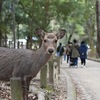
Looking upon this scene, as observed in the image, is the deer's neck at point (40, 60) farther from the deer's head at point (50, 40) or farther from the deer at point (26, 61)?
the deer's head at point (50, 40)

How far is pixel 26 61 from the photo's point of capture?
8.09m

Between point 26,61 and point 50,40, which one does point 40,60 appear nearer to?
point 26,61

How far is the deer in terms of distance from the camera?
791 cm

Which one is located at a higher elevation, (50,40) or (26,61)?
(50,40)

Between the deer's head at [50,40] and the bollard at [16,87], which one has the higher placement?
the deer's head at [50,40]

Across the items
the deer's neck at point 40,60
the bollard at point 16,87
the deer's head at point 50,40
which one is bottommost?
the bollard at point 16,87

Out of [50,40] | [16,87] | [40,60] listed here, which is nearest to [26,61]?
[40,60]

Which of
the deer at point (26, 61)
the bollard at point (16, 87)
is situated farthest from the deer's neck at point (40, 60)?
the bollard at point (16, 87)

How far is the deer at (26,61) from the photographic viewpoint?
26.0 feet

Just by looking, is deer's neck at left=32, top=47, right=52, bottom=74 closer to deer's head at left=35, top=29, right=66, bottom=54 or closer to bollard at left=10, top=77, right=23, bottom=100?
deer's head at left=35, top=29, right=66, bottom=54

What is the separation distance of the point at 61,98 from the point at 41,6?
2772 cm

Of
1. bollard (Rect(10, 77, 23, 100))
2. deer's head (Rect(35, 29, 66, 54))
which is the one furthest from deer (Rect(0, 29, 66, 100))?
bollard (Rect(10, 77, 23, 100))

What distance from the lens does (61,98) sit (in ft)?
32.4

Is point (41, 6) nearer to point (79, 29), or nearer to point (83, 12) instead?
point (83, 12)
